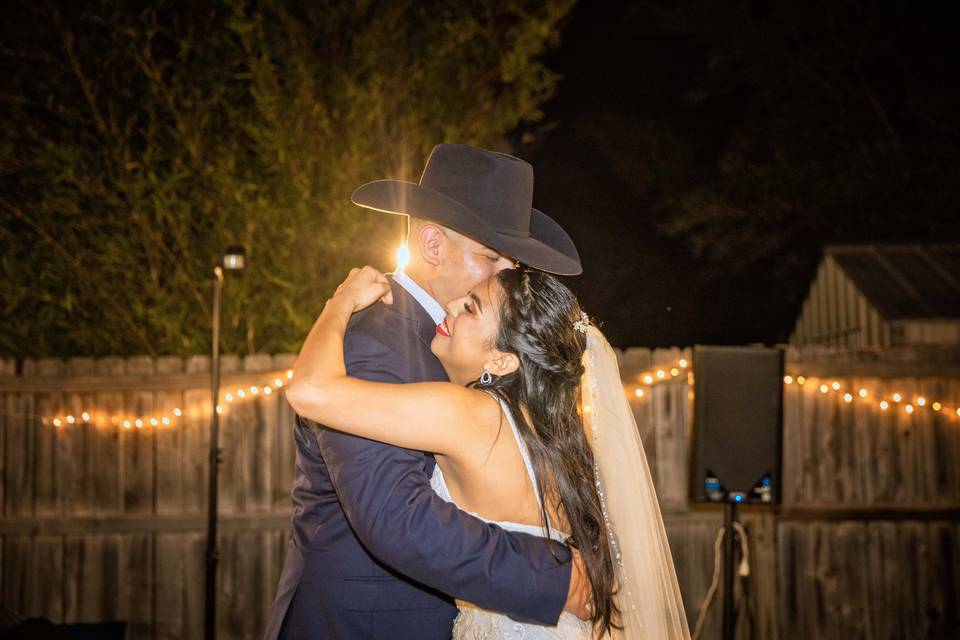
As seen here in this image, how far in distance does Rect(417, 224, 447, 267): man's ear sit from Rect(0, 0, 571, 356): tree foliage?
11.7 feet

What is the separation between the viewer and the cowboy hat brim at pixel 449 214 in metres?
1.89

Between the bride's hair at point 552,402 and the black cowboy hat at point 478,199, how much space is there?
79 millimetres

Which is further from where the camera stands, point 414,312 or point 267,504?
point 267,504

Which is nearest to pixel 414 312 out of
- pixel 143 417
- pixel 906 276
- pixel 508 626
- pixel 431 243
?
pixel 431 243

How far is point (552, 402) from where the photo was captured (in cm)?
201

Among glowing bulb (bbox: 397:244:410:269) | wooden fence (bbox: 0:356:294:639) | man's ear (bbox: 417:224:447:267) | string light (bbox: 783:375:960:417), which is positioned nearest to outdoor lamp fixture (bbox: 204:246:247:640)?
wooden fence (bbox: 0:356:294:639)

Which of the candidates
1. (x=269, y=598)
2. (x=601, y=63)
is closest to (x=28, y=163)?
(x=269, y=598)

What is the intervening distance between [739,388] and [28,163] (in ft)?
15.0

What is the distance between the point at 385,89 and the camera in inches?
225

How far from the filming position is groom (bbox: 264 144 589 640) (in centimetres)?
Answer: 159

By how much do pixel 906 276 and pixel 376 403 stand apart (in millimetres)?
9415

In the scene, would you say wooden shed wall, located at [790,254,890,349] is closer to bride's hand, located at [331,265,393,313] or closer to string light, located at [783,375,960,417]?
string light, located at [783,375,960,417]

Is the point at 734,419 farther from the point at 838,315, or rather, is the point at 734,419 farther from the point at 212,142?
the point at 838,315

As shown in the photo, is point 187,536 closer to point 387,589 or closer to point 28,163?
point 28,163
